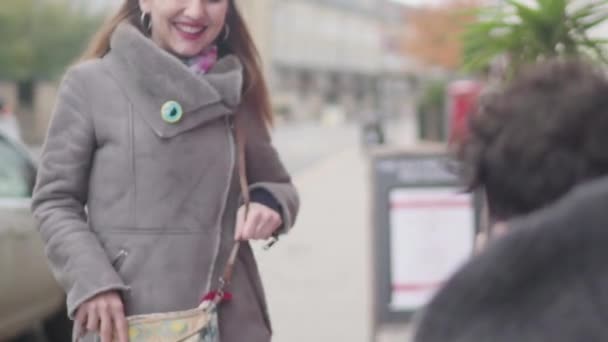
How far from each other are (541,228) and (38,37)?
115ft

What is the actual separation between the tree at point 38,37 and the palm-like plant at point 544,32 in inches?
1255

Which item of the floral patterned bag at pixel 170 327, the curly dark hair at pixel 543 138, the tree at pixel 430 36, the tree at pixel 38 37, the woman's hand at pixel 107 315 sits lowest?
the tree at pixel 430 36

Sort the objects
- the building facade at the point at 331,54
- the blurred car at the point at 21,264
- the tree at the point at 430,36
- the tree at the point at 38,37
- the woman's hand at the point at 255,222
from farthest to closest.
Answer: the building facade at the point at 331,54 → the tree at the point at 430,36 → the tree at the point at 38,37 → the blurred car at the point at 21,264 → the woman's hand at the point at 255,222

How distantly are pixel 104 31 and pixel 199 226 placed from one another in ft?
1.65

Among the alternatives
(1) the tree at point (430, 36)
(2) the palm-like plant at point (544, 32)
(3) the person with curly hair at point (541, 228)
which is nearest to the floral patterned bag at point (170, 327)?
(3) the person with curly hair at point (541, 228)

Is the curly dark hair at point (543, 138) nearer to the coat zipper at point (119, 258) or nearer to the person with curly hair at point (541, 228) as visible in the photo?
the person with curly hair at point (541, 228)

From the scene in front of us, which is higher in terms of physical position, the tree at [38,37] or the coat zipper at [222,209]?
the coat zipper at [222,209]

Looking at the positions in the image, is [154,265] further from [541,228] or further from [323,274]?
[323,274]

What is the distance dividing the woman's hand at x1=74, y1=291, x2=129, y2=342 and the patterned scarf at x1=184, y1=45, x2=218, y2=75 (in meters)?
0.51

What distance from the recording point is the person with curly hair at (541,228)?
118 cm

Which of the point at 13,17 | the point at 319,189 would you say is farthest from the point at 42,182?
the point at 13,17

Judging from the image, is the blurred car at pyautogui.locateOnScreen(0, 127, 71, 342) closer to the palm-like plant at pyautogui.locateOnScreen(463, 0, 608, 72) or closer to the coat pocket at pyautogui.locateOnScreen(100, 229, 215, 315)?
the palm-like plant at pyautogui.locateOnScreen(463, 0, 608, 72)

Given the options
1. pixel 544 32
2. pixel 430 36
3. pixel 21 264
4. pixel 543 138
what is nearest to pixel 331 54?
pixel 430 36

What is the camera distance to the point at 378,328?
5.31 metres
